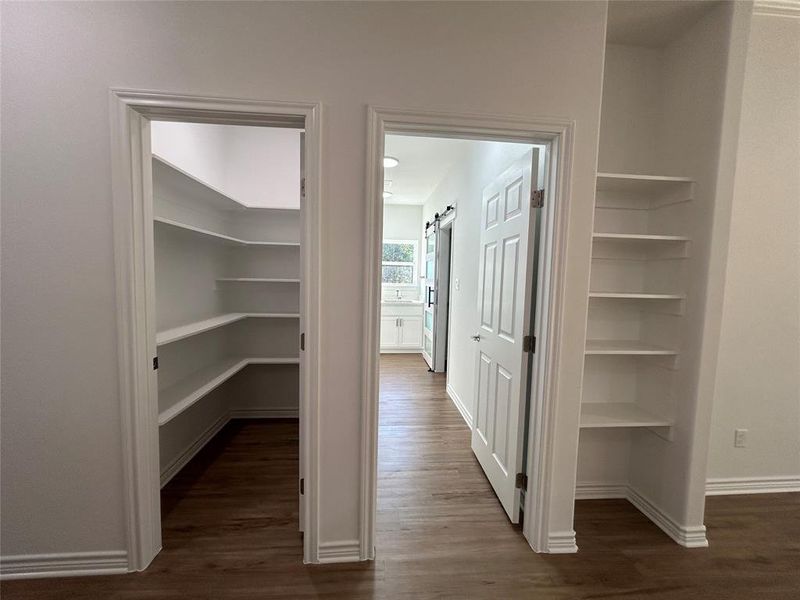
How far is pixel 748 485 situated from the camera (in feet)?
7.57

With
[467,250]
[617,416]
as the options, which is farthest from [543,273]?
[467,250]

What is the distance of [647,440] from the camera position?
6.94 feet

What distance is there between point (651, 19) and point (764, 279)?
5.52 ft

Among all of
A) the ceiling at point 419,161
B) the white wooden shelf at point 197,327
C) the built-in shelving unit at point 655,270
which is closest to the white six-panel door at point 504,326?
the built-in shelving unit at point 655,270

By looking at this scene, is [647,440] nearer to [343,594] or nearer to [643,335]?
[643,335]

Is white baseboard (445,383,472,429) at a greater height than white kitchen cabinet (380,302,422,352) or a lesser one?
lesser

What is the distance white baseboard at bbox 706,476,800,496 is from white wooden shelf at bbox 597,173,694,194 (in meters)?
1.92

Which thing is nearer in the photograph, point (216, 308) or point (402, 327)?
point (216, 308)

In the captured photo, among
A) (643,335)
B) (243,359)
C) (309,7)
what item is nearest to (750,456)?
(643,335)

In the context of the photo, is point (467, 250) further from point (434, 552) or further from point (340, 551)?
point (340, 551)

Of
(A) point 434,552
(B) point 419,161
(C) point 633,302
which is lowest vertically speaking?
(A) point 434,552

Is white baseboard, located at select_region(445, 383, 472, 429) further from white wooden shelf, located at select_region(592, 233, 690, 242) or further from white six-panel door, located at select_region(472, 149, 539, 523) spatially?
white wooden shelf, located at select_region(592, 233, 690, 242)

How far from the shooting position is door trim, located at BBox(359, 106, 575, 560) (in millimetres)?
1565

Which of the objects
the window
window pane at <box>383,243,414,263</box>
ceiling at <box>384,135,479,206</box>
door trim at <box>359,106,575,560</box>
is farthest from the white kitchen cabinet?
door trim at <box>359,106,575,560</box>
